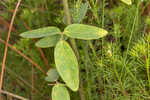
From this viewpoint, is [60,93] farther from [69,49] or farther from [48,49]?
[48,49]

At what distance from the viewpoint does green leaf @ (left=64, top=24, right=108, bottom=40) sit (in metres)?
0.64

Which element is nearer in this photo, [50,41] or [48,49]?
[50,41]

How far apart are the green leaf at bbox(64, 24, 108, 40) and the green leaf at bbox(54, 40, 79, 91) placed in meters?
0.05

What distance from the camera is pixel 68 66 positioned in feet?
2.09

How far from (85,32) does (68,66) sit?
0.35 ft

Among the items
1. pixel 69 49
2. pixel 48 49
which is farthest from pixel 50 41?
pixel 48 49

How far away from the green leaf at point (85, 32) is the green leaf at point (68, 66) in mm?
51

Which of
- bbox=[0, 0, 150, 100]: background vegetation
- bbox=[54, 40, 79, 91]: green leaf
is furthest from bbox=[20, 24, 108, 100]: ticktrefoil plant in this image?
bbox=[0, 0, 150, 100]: background vegetation

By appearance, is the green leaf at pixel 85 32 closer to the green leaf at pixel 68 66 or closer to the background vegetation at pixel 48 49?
the green leaf at pixel 68 66

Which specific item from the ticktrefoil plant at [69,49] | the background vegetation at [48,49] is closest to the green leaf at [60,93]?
the ticktrefoil plant at [69,49]

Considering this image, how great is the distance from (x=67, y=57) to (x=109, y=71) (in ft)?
0.91

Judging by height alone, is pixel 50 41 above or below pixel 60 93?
above

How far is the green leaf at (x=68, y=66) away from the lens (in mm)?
629

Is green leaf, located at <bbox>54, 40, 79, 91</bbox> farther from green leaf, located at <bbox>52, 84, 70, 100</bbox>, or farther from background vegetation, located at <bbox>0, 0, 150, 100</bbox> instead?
background vegetation, located at <bbox>0, 0, 150, 100</bbox>
